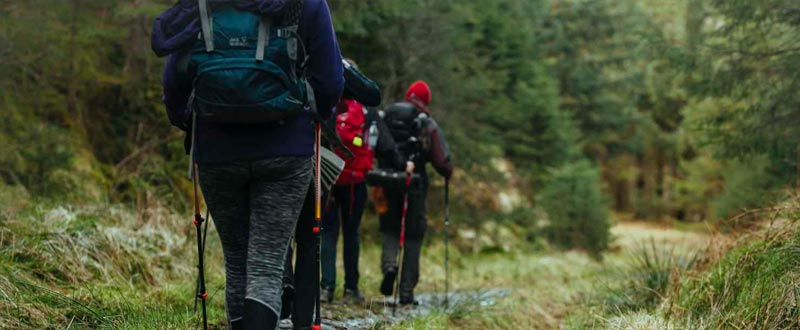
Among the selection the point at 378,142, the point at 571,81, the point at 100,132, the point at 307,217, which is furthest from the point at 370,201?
the point at 571,81

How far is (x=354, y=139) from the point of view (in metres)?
6.82

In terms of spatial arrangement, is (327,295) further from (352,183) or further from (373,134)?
(373,134)

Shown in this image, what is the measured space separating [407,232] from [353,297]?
87 cm

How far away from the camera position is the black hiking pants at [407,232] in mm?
7513

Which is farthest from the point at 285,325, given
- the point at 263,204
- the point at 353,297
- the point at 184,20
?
the point at 184,20

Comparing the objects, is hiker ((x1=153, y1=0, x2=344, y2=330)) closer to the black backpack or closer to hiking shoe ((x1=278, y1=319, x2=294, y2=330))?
hiking shoe ((x1=278, y1=319, x2=294, y2=330))

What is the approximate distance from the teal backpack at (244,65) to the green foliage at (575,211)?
1674cm

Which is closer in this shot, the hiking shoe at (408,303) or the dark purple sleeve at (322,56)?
the dark purple sleeve at (322,56)

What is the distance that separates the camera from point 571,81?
29.1 meters

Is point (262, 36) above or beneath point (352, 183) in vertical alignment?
above

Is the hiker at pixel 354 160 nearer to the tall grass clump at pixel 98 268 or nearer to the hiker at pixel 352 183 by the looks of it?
the hiker at pixel 352 183

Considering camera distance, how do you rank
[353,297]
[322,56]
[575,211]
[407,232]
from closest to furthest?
[322,56]
[353,297]
[407,232]
[575,211]

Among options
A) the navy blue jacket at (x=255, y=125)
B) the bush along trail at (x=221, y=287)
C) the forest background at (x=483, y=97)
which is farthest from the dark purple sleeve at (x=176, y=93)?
the forest background at (x=483, y=97)

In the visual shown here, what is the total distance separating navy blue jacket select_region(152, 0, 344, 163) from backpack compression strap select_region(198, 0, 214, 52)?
5 centimetres
